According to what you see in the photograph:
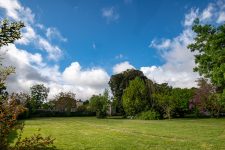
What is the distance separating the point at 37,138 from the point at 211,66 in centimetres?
3240

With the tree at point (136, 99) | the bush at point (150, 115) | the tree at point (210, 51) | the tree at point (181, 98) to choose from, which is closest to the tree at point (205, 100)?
the tree at point (181, 98)

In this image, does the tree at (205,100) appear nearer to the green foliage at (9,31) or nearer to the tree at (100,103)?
the tree at (100,103)

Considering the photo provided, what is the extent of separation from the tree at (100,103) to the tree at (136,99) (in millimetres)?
5373

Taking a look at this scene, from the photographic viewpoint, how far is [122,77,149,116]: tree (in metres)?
56.0

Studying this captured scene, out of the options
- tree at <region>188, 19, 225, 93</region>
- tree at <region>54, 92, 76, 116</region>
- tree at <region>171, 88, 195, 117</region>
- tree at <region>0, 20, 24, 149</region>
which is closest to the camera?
tree at <region>0, 20, 24, 149</region>

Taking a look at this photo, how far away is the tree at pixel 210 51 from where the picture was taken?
103ft

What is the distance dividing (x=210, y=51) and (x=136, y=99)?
82.9 ft

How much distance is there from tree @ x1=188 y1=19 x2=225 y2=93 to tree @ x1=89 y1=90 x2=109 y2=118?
29.6 m

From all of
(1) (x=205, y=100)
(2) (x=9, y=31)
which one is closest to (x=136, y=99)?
(1) (x=205, y=100)

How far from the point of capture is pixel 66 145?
16375 millimetres

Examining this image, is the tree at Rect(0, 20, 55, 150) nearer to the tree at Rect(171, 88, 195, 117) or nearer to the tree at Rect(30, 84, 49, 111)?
the tree at Rect(171, 88, 195, 117)

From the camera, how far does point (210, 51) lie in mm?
33594

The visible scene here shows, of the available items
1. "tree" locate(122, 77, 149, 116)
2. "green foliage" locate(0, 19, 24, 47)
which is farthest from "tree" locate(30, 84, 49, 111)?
"green foliage" locate(0, 19, 24, 47)

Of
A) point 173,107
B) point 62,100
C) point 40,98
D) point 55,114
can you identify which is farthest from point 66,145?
point 40,98
